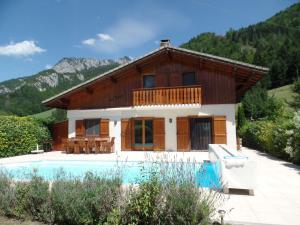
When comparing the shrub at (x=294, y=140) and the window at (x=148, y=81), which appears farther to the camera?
the window at (x=148, y=81)

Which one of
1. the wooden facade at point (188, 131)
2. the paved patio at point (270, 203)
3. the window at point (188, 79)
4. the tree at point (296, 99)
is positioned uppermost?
the window at point (188, 79)

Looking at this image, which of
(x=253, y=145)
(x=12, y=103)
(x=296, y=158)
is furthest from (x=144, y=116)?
(x=12, y=103)

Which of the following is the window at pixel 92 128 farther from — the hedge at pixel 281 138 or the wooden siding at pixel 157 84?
the hedge at pixel 281 138

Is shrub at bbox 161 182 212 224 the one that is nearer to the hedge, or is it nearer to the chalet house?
the hedge

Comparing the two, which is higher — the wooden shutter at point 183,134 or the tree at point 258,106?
the tree at point 258,106

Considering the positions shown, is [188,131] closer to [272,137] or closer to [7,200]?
[272,137]

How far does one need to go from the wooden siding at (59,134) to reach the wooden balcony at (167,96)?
18.2 feet

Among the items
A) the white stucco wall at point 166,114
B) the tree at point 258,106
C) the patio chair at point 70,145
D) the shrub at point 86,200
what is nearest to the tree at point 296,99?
the white stucco wall at point 166,114

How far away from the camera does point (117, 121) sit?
17672mm

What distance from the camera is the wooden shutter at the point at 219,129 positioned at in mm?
15945

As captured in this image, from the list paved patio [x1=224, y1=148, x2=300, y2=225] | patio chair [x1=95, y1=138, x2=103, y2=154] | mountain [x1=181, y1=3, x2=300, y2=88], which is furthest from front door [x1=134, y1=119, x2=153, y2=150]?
mountain [x1=181, y1=3, x2=300, y2=88]

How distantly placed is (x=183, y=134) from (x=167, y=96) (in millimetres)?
2381

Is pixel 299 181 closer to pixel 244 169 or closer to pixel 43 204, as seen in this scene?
pixel 244 169

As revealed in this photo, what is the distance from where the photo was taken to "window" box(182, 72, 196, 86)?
17016mm
